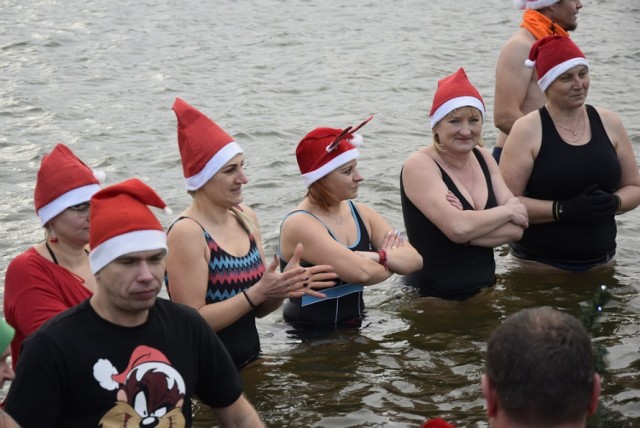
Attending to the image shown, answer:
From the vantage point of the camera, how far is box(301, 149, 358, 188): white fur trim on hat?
7156 millimetres

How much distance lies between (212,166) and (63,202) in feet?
3.33

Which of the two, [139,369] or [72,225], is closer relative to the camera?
[139,369]

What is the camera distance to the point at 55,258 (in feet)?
18.8

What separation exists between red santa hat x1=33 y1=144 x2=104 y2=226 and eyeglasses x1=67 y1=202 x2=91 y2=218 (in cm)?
2

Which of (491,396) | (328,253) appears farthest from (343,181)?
(491,396)

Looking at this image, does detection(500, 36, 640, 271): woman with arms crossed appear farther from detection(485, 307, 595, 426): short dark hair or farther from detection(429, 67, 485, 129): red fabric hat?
detection(485, 307, 595, 426): short dark hair

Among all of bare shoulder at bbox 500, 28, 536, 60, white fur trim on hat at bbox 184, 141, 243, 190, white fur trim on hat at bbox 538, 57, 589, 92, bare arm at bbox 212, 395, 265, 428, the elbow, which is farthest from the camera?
bare shoulder at bbox 500, 28, 536, 60

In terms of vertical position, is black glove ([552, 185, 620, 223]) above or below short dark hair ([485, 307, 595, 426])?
below

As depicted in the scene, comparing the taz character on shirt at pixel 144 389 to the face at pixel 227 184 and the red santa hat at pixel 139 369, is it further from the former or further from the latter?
the face at pixel 227 184

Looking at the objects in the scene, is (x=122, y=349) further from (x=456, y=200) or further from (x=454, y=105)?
(x=454, y=105)

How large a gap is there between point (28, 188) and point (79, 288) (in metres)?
6.34

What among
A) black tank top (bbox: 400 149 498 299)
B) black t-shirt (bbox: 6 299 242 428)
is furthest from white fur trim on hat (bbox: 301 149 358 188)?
black t-shirt (bbox: 6 299 242 428)

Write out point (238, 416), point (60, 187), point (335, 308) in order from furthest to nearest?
point (335, 308), point (60, 187), point (238, 416)

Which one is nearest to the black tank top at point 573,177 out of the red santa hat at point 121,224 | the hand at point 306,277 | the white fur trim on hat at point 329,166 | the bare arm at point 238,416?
the white fur trim on hat at point 329,166
